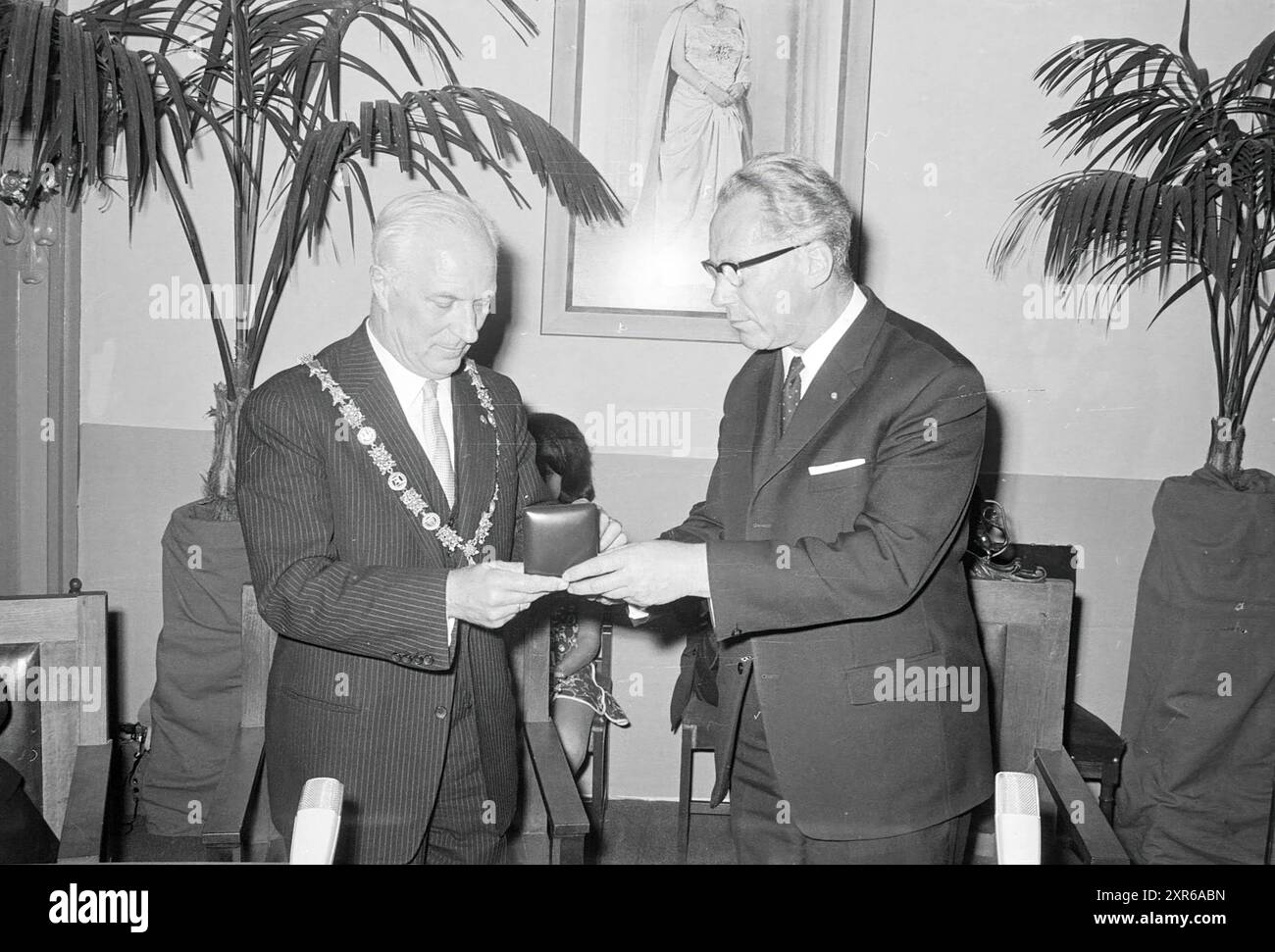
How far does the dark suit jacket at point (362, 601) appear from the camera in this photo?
1.72m

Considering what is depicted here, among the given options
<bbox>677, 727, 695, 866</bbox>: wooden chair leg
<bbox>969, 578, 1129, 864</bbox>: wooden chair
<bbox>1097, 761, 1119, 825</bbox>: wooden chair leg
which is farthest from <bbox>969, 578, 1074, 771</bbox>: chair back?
<bbox>677, 727, 695, 866</bbox>: wooden chair leg

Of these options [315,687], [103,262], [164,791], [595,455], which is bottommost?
[164,791]

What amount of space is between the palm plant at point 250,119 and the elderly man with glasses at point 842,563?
132 cm

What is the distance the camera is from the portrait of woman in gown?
125 inches

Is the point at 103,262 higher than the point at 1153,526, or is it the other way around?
the point at 103,262

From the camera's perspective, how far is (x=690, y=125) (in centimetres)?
319

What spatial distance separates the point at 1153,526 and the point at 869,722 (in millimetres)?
2042

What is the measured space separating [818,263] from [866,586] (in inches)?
18.9

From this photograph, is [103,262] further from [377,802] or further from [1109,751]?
[1109,751]

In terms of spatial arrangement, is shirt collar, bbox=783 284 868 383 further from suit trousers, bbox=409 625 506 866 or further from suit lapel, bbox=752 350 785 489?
suit trousers, bbox=409 625 506 866

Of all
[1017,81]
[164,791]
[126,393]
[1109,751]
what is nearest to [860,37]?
[1017,81]

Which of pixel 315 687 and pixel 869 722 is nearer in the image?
pixel 869 722
